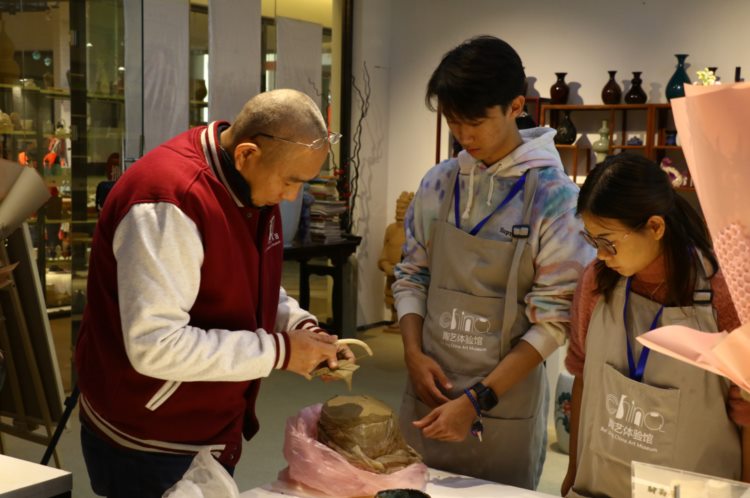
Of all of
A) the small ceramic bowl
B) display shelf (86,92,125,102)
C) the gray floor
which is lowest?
the gray floor

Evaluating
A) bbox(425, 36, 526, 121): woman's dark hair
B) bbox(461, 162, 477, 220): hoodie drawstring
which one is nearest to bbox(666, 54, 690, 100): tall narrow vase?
bbox(461, 162, 477, 220): hoodie drawstring

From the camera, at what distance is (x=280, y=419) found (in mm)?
5023

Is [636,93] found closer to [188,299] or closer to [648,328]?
[648,328]

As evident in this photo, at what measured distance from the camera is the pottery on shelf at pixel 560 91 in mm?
7034

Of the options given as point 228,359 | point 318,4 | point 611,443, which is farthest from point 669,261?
point 318,4

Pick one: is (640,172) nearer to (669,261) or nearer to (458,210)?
(669,261)

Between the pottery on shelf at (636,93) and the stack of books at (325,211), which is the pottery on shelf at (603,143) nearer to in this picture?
the pottery on shelf at (636,93)

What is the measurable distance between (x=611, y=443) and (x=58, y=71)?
430 centimetres

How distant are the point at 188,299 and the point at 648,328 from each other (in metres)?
0.92

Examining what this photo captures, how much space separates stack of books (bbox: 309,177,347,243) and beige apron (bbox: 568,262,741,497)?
4.83 m

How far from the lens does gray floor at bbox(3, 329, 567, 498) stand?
4125mm

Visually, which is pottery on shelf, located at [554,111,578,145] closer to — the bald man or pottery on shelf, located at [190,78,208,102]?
pottery on shelf, located at [190,78,208,102]

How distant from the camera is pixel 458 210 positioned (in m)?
2.22

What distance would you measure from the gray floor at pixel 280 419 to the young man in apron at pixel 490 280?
192 centimetres
